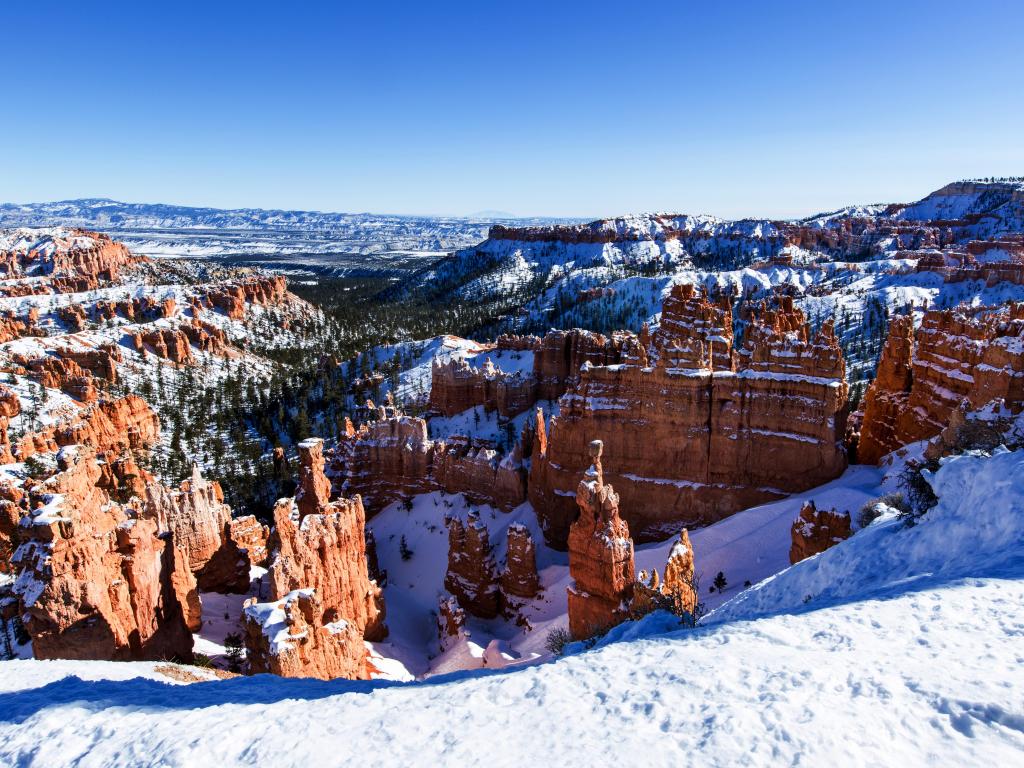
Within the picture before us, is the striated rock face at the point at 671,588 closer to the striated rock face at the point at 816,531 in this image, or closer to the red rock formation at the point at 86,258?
the striated rock face at the point at 816,531

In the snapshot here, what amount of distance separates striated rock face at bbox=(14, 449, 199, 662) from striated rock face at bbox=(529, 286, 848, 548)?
17518 mm

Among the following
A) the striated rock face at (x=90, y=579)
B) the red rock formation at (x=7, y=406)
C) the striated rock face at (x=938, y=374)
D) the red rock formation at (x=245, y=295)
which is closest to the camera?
the striated rock face at (x=90, y=579)

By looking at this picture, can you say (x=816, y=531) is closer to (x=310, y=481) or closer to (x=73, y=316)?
(x=310, y=481)

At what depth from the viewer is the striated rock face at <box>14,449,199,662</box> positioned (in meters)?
14.4

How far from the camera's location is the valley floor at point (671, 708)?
6406 millimetres

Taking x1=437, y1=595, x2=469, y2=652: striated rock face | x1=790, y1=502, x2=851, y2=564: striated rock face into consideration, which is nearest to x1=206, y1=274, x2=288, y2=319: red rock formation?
x1=437, y1=595, x2=469, y2=652: striated rock face

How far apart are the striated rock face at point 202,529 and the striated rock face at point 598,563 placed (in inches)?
661

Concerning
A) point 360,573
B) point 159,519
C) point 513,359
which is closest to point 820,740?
point 360,573

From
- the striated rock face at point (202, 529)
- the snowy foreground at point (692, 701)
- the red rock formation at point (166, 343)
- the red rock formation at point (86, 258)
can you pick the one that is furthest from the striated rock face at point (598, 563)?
the red rock formation at point (86, 258)

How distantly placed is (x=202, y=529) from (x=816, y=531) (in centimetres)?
2504

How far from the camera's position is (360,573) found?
24.2 m

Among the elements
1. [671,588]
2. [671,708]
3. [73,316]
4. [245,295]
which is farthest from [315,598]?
[245,295]

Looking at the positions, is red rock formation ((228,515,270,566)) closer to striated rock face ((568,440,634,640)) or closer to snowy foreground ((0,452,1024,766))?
striated rock face ((568,440,634,640))

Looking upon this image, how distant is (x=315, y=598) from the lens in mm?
17297
